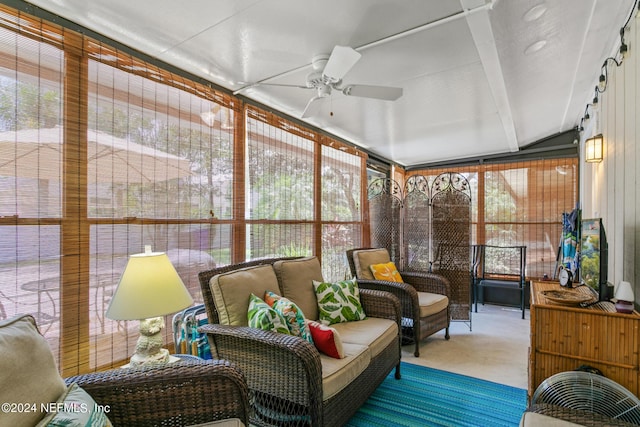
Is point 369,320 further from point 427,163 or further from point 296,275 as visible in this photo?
point 427,163

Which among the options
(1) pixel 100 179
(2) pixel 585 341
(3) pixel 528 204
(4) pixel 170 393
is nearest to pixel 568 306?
(2) pixel 585 341

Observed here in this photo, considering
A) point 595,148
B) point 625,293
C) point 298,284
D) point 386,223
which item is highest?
point 595,148

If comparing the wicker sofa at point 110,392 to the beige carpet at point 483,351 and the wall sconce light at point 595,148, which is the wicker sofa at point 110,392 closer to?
the beige carpet at point 483,351

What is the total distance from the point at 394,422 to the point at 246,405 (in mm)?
1183

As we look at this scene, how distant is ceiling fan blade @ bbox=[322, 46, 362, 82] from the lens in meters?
1.83

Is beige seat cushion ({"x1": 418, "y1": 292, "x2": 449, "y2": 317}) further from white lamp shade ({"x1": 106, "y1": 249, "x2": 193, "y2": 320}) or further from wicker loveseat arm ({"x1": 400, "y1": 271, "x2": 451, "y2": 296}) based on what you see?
white lamp shade ({"x1": 106, "y1": 249, "x2": 193, "y2": 320})

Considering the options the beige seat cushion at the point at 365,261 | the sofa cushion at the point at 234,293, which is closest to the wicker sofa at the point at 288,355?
the sofa cushion at the point at 234,293

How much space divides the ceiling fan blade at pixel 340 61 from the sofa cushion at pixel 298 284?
145cm

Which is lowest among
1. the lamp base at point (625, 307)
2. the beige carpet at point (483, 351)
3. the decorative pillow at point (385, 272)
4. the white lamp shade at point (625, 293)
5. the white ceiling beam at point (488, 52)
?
the beige carpet at point (483, 351)

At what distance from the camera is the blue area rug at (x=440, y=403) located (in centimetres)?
210

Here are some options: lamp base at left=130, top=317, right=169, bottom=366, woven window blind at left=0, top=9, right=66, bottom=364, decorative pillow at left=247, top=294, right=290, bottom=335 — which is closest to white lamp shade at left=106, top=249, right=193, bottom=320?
lamp base at left=130, top=317, right=169, bottom=366

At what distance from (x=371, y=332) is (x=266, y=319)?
87 centimetres

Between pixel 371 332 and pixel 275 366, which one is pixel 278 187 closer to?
pixel 371 332

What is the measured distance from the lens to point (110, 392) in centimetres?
123
